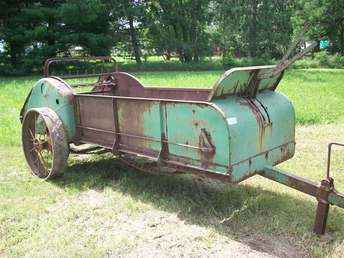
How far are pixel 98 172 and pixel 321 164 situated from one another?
3229 mm

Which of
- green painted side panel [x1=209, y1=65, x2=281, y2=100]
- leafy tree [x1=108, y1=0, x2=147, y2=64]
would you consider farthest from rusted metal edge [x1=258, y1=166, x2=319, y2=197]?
leafy tree [x1=108, y1=0, x2=147, y2=64]

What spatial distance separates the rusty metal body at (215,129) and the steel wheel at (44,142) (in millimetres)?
302

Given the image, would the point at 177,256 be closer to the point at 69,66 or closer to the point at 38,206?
the point at 38,206

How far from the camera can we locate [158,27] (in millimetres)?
32375

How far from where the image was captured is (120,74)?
23.0 feet

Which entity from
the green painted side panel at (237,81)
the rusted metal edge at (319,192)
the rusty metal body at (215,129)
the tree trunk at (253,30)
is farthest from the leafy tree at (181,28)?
the rusted metal edge at (319,192)

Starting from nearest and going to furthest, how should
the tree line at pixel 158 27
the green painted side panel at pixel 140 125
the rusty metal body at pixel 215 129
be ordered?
the rusty metal body at pixel 215 129 → the green painted side panel at pixel 140 125 → the tree line at pixel 158 27

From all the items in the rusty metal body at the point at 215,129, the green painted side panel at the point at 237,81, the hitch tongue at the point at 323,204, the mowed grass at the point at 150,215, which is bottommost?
the mowed grass at the point at 150,215

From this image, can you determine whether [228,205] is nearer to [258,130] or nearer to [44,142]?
[258,130]

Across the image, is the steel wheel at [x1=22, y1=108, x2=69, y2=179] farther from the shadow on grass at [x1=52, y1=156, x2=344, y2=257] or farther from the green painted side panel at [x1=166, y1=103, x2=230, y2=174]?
the green painted side panel at [x1=166, y1=103, x2=230, y2=174]

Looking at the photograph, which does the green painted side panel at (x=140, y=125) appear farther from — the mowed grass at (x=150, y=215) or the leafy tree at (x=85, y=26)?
the leafy tree at (x=85, y=26)

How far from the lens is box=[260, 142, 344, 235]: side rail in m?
4.31

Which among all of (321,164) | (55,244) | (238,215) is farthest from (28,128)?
(321,164)

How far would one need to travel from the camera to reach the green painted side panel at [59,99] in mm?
6094
